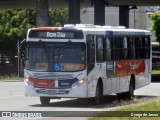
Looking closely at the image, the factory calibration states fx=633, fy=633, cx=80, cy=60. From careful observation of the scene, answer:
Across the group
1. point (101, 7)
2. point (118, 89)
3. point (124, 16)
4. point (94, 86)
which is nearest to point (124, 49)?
point (118, 89)

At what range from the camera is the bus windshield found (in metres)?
21.9

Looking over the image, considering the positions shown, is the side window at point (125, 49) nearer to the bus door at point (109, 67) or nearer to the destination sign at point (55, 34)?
the bus door at point (109, 67)

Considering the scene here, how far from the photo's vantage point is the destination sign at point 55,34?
22062 millimetres

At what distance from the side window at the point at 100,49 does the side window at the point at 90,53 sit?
1.42 feet

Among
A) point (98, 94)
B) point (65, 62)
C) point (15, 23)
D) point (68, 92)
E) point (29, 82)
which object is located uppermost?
point (65, 62)

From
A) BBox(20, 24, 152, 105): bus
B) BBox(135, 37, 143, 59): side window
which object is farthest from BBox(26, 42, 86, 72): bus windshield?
BBox(135, 37, 143, 59): side window

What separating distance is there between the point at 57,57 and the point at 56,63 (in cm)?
21

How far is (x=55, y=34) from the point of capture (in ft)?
73.0

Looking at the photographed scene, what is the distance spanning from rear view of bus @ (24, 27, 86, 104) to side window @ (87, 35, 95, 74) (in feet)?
0.80

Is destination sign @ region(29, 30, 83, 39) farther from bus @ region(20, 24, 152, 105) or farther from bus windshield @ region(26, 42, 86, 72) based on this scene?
bus windshield @ region(26, 42, 86, 72)

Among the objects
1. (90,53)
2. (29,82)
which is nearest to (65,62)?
(90,53)

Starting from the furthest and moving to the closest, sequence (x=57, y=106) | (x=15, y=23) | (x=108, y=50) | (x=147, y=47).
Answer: (x=15, y=23) < (x=147, y=47) < (x=108, y=50) < (x=57, y=106)

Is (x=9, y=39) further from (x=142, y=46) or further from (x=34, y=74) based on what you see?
(x=34, y=74)

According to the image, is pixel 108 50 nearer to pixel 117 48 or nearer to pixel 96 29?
pixel 117 48
